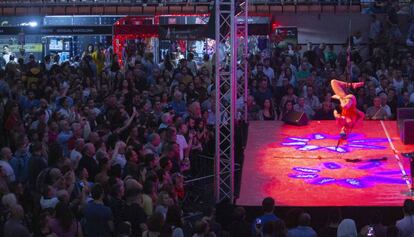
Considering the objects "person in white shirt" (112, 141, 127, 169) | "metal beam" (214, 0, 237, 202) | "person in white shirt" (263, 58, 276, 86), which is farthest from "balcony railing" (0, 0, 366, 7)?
"person in white shirt" (112, 141, 127, 169)

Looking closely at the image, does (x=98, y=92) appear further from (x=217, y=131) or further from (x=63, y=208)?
(x=63, y=208)

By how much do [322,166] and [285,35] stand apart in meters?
8.90

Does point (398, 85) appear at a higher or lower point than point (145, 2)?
lower

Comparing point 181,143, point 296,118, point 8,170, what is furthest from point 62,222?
point 296,118

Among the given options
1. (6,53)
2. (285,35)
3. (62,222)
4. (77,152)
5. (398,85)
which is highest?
(285,35)

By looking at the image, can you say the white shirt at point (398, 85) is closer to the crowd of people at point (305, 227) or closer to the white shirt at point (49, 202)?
the crowd of people at point (305, 227)

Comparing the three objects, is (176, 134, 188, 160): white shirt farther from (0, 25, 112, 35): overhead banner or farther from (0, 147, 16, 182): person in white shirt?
(0, 25, 112, 35): overhead banner

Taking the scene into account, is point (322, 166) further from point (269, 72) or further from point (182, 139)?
point (269, 72)

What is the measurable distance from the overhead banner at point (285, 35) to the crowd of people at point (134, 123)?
62 cm

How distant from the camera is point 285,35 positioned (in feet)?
72.4

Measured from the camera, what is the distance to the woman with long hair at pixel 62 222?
8672 mm

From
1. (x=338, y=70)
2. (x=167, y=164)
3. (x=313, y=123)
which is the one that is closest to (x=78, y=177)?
(x=167, y=164)

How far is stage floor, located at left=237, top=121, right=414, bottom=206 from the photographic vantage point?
11836mm

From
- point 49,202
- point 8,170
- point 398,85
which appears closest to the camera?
point 49,202
